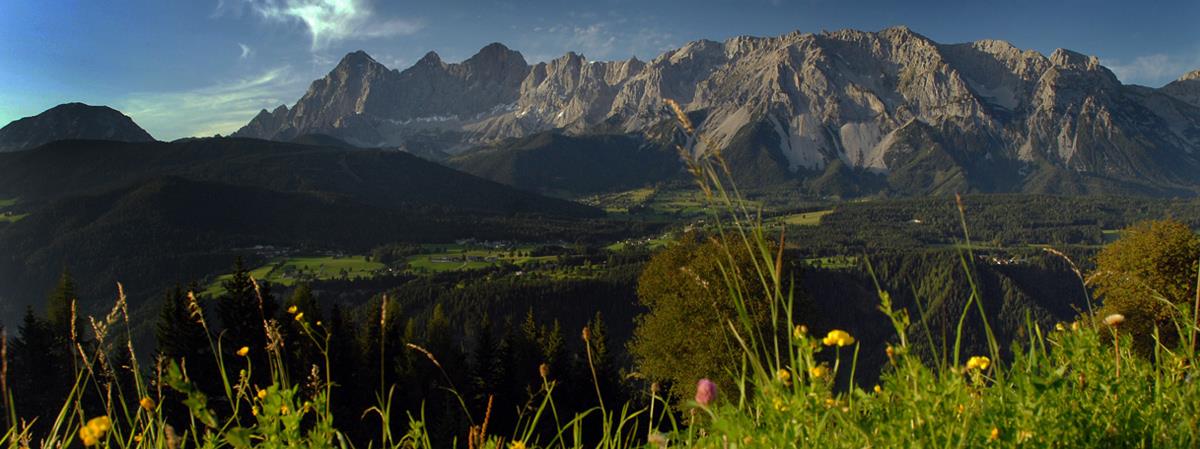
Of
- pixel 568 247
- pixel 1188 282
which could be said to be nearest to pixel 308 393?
pixel 1188 282

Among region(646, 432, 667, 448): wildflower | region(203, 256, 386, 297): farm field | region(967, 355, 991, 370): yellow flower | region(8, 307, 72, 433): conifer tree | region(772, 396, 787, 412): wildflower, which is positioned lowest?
region(203, 256, 386, 297): farm field

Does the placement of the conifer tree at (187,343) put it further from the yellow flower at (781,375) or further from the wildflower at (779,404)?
the wildflower at (779,404)

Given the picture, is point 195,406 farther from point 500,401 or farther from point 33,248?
point 33,248

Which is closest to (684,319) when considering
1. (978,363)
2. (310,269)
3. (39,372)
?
(978,363)

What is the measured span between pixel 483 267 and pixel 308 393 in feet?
492

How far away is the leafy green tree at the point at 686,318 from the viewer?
19203mm

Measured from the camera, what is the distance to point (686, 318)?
2100 cm

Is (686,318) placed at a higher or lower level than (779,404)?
lower

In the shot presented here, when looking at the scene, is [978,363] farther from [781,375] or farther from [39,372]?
[39,372]

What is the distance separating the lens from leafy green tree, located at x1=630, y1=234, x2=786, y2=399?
63.0 ft

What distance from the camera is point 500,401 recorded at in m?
35.1

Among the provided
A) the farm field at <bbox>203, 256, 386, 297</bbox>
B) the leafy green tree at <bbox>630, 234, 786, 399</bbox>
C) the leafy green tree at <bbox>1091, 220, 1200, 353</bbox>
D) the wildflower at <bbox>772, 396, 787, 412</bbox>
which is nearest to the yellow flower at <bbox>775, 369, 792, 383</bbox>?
the wildflower at <bbox>772, 396, 787, 412</bbox>

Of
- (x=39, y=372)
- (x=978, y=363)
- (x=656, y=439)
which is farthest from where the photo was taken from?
(x=39, y=372)

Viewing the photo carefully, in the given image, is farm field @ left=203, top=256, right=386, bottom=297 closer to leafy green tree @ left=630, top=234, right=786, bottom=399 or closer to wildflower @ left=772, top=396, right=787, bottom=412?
leafy green tree @ left=630, top=234, right=786, bottom=399
